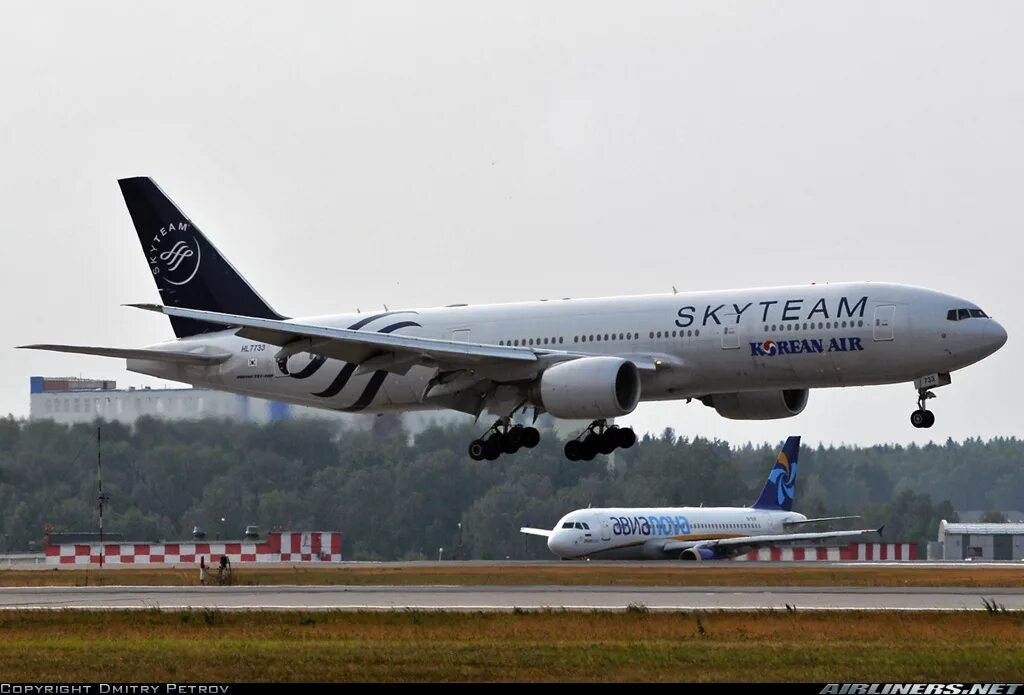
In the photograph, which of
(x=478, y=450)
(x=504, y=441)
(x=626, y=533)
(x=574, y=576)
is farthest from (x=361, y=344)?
(x=626, y=533)

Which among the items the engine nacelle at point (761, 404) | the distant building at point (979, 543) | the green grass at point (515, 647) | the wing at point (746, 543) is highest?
the engine nacelle at point (761, 404)

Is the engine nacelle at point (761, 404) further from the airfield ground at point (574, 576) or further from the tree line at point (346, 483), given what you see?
the tree line at point (346, 483)

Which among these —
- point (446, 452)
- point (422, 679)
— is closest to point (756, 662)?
point (422, 679)

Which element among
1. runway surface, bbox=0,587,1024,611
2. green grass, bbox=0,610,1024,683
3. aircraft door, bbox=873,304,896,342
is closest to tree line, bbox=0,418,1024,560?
runway surface, bbox=0,587,1024,611

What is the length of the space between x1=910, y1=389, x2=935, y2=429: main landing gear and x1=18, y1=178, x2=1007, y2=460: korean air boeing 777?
2.0 inches

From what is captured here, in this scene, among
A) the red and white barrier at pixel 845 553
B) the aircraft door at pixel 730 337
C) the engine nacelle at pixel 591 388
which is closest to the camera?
the aircraft door at pixel 730 337

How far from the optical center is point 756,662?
2458 cm

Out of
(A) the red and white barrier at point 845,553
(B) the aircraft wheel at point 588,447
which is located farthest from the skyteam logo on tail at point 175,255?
(A) the red and white barrier at point 845,553

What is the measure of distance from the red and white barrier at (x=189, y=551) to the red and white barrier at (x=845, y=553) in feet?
63.2

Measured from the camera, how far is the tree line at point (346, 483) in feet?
223

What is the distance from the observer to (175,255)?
187ft

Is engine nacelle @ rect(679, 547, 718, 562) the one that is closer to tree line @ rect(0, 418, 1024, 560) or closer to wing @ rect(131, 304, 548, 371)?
tree line @ rect(0, 418, 1024, 560)

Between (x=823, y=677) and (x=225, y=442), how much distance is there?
46420 mm

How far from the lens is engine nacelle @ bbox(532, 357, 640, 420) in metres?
45.4
